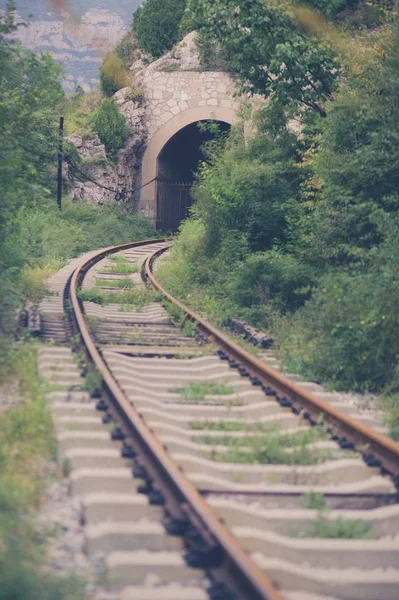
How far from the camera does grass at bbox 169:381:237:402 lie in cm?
681

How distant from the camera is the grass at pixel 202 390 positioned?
681 centimetres

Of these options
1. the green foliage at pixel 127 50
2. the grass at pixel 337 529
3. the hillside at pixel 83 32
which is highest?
the hillside at pixel 83 32

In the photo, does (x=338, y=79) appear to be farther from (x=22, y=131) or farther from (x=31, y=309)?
(x=31, y=309)

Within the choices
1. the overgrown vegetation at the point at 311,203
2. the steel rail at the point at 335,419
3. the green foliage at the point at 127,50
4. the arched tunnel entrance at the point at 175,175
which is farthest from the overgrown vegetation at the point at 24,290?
the green foliage at the point at 127,50

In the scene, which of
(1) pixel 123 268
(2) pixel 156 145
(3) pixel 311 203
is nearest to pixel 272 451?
(3) pixel 311 203

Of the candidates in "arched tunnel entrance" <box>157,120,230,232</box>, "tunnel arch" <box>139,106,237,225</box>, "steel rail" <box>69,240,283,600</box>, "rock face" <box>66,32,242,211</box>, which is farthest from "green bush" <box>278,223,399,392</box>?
"arched tunnel entrance" <box>157,120,230,232</box>

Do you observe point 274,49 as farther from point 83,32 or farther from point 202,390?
point 83,32

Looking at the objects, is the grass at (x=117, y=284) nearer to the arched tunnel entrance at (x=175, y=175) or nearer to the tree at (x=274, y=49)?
the tree at (x=274, y=49)

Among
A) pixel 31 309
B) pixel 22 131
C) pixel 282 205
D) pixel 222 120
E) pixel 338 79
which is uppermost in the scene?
pixel 222 120

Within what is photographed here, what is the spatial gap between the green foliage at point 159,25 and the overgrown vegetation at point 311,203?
20.1m

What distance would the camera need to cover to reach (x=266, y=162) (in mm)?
14094

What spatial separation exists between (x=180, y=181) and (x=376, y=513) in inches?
1310

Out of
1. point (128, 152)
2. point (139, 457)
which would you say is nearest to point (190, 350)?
point (139, 457)

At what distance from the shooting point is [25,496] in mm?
4117
